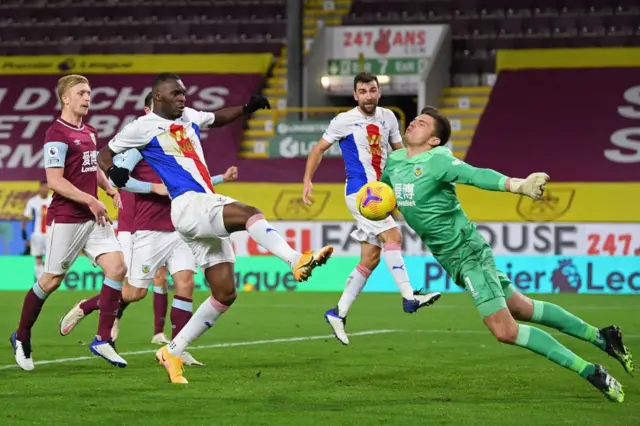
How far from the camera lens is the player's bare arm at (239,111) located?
873 cm

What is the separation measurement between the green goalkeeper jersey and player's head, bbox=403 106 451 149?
95 mm

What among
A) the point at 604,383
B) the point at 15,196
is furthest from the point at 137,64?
the point at 604,383

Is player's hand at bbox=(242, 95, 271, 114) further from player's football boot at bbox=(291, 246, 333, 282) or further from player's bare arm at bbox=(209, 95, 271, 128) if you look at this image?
player's football boot at bbox=(291, 246, 333, 282)

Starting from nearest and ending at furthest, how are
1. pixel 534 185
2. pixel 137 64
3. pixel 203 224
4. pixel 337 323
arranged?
pixel 534 185, pixel 203 224, pixel 337 323, pixel 137 64

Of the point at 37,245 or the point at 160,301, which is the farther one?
the point at 37,245

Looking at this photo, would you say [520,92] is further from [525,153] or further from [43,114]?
[43,114]

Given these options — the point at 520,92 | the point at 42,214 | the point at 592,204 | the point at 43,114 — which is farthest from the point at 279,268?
the point at 43,114

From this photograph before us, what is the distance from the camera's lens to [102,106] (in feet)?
94.7

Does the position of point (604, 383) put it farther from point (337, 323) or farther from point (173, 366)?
point (337, 323)

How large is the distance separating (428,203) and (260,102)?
1.64 metres

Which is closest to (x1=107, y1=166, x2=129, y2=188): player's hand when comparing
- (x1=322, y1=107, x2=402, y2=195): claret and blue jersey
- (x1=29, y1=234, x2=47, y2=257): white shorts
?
(x1=322, y1=107, x2=402, y2=195): claret and blue jersey

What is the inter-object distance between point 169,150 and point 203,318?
1.15 meters

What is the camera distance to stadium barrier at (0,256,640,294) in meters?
19.3

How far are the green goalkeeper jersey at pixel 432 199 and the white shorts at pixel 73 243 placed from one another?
2.67 metres
